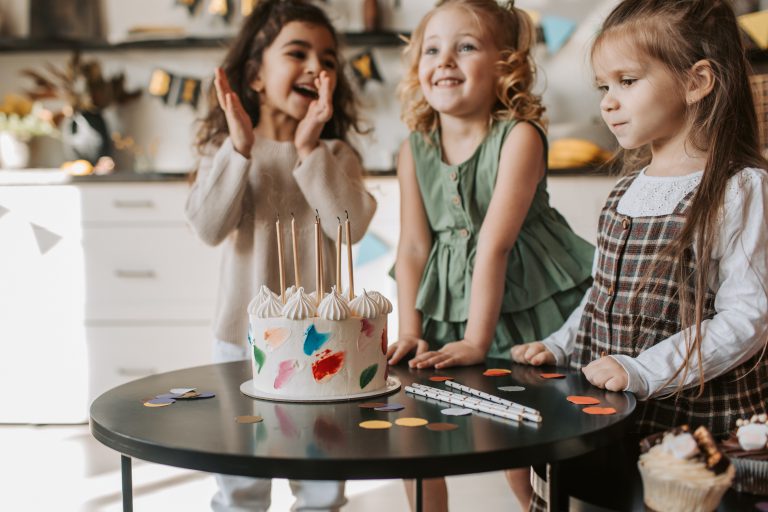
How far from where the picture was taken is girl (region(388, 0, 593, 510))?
1438 millimetres

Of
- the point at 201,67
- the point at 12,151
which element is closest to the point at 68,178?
the point at 12,151

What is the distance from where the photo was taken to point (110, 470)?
249cm

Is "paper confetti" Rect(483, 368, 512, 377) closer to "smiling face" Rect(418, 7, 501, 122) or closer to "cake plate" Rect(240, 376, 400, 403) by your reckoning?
"cake plate" Rect(240, 376, 400, 403)

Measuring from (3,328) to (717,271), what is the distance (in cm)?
278

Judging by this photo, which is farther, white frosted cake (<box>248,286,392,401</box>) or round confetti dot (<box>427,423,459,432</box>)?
white frosted cake (<box>248,286,392,401</box>)

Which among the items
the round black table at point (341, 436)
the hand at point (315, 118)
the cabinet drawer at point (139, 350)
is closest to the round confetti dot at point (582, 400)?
the round black table at point (341, 436)

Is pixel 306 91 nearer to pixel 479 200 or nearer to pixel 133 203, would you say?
pixel 479 200

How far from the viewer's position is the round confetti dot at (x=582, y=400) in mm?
982

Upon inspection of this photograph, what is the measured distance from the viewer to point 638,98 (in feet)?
3.74

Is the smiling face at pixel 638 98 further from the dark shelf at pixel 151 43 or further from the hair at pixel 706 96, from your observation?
the dark shelf at pixel 151 43

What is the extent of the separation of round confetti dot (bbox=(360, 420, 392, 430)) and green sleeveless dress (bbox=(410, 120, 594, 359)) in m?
0.60

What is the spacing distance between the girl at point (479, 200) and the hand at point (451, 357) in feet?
0.41

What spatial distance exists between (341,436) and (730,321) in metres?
0.51

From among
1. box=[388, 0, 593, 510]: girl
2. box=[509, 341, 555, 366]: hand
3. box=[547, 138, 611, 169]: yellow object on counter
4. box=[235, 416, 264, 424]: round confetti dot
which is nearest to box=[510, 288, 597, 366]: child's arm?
box=[509, 341, 555, 366]: hand
